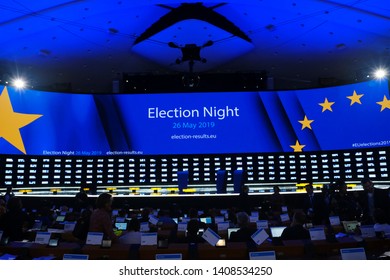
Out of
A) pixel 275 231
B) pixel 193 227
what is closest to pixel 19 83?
pixel 193 227

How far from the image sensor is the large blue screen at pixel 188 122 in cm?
1190

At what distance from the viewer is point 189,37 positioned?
11.3m

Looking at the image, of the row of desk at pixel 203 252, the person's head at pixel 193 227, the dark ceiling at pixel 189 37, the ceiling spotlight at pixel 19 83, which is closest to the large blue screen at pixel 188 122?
the ceiling spotlight at pixel 19 83

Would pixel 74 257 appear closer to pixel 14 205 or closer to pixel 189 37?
pixel 14 205

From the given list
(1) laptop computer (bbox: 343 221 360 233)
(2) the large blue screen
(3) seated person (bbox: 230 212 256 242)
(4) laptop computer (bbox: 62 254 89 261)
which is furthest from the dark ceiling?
(4) laptop computer (bbox: 62 254 89 261)

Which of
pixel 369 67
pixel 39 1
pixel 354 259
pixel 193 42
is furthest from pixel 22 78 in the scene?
pixel 354 259

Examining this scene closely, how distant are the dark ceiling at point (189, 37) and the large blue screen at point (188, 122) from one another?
1138 mm

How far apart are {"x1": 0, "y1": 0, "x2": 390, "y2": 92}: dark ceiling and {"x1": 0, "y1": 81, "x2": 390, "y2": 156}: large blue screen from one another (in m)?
1.14

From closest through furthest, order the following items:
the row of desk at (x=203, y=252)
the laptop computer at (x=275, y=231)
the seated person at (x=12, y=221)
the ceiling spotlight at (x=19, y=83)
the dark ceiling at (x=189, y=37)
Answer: the row of desk at (x=203, y=252), the seated person at (x=12, y=221), the laptop computer at (x=275, y=231), the dark ceiling at (x=189, y=37), the ceiling spotlight at (x=19, y=83)

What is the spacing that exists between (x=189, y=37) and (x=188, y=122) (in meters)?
2.56

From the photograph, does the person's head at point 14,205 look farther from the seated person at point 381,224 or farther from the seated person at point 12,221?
the seated person at point 381,224

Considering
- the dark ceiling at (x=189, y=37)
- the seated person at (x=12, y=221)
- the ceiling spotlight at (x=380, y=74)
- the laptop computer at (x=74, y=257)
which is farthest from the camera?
the ceiling spotlight at (x=380, y=74)

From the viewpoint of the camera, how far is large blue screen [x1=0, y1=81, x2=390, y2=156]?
11898 millimetres

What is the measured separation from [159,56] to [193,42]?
57.1 inches
